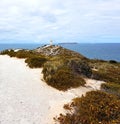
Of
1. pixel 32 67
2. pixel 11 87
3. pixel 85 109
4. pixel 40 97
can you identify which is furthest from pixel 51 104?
pixel 32 67

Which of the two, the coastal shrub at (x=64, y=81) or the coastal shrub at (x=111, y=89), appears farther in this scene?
the coastal shrub at (x=111, y=89)

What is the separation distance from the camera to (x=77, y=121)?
43.3 ft

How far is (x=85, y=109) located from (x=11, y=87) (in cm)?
575

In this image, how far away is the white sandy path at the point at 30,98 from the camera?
1342 centimetres

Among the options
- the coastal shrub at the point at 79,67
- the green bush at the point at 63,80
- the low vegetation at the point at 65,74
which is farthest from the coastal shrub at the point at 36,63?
the green bush at the point at 63,80

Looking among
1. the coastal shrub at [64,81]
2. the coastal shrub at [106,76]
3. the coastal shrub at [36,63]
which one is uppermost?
the coastal shrub at [36,63]

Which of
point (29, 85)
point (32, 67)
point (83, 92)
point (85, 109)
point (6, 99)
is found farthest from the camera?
point (32, 67)

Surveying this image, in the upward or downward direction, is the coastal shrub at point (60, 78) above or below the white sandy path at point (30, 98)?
above

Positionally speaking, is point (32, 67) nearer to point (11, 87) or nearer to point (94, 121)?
point (11, 87)

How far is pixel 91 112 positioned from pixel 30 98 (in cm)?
392

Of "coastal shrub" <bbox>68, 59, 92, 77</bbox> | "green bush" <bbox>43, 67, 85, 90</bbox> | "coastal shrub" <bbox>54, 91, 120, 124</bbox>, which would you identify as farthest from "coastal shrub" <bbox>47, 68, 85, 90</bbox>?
"coastal shrub" <bbox>54, 91, 120, 124</bbox>

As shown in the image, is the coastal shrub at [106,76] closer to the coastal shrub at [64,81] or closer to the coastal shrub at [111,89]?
the coastal shrub at [111,89]

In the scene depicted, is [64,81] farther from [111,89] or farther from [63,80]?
[111,89]

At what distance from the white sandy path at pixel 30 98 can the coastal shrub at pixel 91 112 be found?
658 millimetres
